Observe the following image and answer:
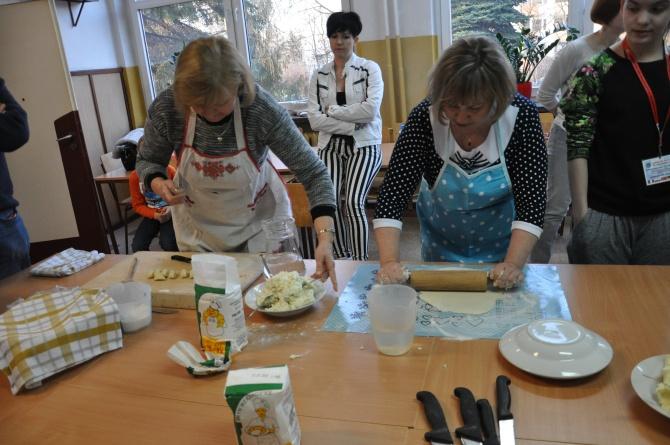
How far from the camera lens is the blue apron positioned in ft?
5.17

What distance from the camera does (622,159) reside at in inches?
64.3

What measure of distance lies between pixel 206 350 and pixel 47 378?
1.19ft

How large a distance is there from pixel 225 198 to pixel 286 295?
Result: 579 mm

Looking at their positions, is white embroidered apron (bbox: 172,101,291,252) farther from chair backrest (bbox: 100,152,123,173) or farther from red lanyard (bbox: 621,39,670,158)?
chair backrest (bbox: 100,152,123,173)

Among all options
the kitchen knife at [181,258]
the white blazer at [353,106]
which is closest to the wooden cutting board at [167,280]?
the kitchen knife at [181,258]

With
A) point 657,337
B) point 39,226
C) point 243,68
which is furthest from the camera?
point 39,226

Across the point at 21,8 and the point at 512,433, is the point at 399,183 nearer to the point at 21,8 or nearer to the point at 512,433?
the point at 512,433

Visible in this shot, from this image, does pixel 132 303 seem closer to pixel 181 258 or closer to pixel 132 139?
pixel 181 258

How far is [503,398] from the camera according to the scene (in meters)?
0.94

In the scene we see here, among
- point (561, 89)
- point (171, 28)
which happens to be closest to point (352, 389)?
point (561, 89)

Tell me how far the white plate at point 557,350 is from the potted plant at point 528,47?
3.30 meters

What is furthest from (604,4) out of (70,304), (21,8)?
(21,8)

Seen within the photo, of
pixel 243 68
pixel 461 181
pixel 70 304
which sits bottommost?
pixel 70 304

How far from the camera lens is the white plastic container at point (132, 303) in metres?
1.36
